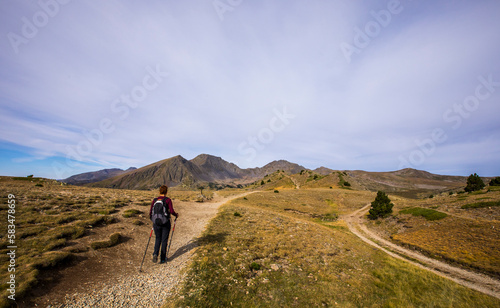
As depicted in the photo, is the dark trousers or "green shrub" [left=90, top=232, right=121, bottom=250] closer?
the dark trousers

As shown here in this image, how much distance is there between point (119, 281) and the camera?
8.00 metres

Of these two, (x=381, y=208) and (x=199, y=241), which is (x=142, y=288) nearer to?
(x=199, y=241)

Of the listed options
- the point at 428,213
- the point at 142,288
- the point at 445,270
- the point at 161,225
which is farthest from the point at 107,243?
the point at 428,213

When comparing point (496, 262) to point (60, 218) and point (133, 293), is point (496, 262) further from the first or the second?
point (60, 218)

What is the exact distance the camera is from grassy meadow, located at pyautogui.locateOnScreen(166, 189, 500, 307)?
8727 millimetres

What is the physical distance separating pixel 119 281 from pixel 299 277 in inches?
387

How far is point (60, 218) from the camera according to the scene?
13.4 m

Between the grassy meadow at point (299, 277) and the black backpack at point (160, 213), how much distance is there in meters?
3.16

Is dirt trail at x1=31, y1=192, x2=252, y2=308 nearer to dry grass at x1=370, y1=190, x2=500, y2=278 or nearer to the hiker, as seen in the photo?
the hiker

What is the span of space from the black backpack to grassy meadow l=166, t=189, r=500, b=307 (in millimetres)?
3160

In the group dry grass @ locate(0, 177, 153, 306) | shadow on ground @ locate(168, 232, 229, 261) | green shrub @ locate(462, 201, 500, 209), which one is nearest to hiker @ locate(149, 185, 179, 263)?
shadow on ground @ locate(168, 232, 229, 261)

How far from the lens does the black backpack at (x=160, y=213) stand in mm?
10031

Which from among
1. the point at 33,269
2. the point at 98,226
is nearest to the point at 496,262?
the point at 33,269

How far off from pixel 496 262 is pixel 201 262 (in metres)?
24.6
